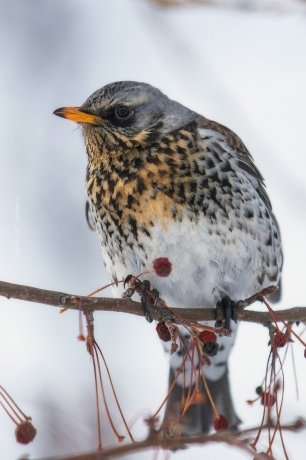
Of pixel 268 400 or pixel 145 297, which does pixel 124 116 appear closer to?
pixel 145 297

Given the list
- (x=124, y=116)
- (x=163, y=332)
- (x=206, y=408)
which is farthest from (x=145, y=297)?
(x=206, y=408)

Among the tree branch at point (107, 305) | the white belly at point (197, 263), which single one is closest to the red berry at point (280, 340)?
the tree branch at point (107, 305)

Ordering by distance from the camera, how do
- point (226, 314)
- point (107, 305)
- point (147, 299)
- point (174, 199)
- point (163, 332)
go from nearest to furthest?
point (107, 305) < point (163, 332) < point (147, 299) < point (226, 314) < point (174, 199)

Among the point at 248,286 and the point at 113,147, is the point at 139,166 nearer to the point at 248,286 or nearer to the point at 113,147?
the point at 113,147

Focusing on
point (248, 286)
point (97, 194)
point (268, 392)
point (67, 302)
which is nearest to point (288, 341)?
point (268, 392)

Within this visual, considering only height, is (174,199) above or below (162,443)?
above

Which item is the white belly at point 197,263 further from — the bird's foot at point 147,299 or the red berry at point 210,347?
the bird's foot at point 147,299

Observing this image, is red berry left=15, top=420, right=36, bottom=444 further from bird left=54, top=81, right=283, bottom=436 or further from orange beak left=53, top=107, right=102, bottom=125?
orange beak left=53, top=107, right=102, bottom=125
